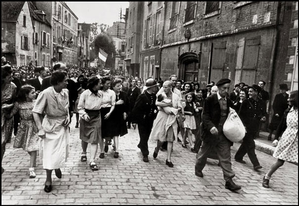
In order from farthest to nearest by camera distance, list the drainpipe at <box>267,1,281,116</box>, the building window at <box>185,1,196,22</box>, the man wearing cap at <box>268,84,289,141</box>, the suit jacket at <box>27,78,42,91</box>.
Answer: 1. the drainpipe at <box>267,1,281,116</box>
2. the man wearing cap at <box>268,84,289,141</box>
3. the suit jacket at <box>27,78,42,91</box>
4. the building window at <box>185,1,196,22</box>

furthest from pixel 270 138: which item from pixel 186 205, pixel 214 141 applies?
pixel 186 205

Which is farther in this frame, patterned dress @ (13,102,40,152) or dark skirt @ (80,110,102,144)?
dark skirt @ (80,110,102,144)

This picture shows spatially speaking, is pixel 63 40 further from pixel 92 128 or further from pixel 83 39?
pixel 92 128

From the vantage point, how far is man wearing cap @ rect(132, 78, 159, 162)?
5844mm

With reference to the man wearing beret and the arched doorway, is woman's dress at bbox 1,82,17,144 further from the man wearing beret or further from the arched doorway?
the arched doorway

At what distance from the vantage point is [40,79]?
22.0ft

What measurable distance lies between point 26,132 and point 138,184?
2068 millimetres

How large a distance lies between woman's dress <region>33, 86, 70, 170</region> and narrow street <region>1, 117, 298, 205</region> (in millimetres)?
413

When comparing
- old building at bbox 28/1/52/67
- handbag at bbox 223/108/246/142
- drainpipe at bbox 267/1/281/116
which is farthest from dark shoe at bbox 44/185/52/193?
drainpipe at bbox 267/1/281/116

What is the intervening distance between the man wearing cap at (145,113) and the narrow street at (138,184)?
38cm

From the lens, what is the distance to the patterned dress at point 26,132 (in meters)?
4.70

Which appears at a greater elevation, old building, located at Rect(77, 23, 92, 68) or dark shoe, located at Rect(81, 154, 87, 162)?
old building, located at Rect(77, 23, 92, 68)

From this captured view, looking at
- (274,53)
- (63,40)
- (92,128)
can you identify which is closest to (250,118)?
(92,128)

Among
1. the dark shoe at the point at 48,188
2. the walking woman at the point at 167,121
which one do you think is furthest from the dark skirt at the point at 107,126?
the dark shoe at the point at 48,188
